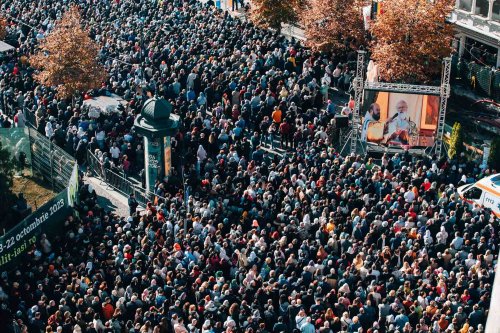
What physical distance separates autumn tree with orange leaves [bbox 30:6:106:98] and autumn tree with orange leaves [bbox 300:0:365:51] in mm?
9764

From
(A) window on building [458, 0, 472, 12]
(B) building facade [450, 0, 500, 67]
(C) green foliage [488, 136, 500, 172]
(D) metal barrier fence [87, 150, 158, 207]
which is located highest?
(A) window on building [458, 0, 472, 12]

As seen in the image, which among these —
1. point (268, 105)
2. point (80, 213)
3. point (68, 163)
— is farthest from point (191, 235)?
point (268, 105)

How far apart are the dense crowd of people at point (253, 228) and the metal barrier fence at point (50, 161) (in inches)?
44.0

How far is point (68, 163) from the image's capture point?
4075 cm

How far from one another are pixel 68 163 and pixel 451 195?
46.5ft

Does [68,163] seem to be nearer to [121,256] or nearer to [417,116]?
[121,256]

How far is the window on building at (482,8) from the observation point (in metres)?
51.0

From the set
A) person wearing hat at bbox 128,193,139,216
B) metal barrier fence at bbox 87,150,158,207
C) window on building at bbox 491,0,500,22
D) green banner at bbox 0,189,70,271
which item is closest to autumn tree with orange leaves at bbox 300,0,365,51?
window on building at bbox 491,0,500,22

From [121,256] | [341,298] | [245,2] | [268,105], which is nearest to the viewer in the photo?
[341,298]

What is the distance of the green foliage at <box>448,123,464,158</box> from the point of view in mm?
41469

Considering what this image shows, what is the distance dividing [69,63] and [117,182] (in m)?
8.52

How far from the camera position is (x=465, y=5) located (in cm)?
5212

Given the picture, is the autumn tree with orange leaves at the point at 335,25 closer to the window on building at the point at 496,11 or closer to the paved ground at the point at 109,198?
the window on building at the point at 496,11

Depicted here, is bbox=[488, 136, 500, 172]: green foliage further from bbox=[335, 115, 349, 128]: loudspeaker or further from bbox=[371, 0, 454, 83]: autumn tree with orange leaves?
bbox=[371, 0, 454, 83]: autumn tree with orange leaves
